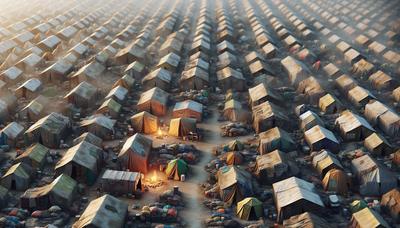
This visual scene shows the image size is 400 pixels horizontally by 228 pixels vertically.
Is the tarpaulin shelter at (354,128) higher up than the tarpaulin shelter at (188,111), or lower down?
lower down

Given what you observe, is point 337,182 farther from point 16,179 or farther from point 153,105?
point 16,179

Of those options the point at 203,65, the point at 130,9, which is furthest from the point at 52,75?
the point at 130,9

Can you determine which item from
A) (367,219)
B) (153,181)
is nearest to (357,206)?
(367,219)

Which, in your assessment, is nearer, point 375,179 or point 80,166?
point 375,179

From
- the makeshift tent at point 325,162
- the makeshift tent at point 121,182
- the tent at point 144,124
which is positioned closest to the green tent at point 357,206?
the makeshift tent at point 325,162

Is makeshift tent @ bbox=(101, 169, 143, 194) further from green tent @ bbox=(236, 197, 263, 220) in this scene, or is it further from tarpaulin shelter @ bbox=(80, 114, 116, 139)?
tarpaulin shelter @ bbox=(80, 114, 116, 139)

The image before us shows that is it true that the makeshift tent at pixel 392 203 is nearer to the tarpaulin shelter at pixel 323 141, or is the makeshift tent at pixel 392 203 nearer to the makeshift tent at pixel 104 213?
the tarpaulin shelter at pixel 323 141

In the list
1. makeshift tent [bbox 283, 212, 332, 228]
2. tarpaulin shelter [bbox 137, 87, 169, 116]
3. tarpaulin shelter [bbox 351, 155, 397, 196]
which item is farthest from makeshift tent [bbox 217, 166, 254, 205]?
tarpaulin shelter [bbox 137, 87, 169, 116]
